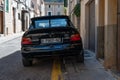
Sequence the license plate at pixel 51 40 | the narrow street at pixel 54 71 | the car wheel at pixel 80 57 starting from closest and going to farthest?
the narrow street at pixel 54 71 < the license plate at pixel 51 40 < the car wheel at pixel 80 57

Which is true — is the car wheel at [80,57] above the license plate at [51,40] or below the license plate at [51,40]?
below

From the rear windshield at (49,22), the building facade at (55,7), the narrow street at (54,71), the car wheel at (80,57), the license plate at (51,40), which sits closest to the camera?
the narrow street at (54,71)

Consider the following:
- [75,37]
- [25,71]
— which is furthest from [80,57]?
[25,71]

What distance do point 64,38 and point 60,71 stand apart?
0.99m

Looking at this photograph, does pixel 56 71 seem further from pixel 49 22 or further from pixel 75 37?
pixel 49 22

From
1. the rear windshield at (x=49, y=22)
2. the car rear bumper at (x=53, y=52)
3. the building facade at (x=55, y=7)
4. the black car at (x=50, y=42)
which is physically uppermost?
the building facade at (x=55, y=7)

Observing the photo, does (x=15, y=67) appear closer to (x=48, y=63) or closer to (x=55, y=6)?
(x=48, y=63)

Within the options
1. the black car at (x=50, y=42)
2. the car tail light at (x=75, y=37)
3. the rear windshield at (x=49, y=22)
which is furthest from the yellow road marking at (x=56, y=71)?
the rear windshield at (x=49, y=22)

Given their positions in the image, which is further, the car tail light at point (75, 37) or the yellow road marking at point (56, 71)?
the car tail light at point (75, 37)

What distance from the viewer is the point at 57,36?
9.12 m

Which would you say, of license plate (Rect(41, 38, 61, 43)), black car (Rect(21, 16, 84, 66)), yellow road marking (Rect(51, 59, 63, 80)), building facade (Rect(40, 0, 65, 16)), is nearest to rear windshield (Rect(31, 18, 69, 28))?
black car (Rect(21, 16, 84, 66))

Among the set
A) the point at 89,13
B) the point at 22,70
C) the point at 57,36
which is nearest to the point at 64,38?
the point at 57,36

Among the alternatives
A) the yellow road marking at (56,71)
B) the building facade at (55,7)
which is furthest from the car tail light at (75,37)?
the building facade at (55,7)

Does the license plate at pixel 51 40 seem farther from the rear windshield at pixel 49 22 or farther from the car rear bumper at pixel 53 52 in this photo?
the rear windshield at pixel 49 22
